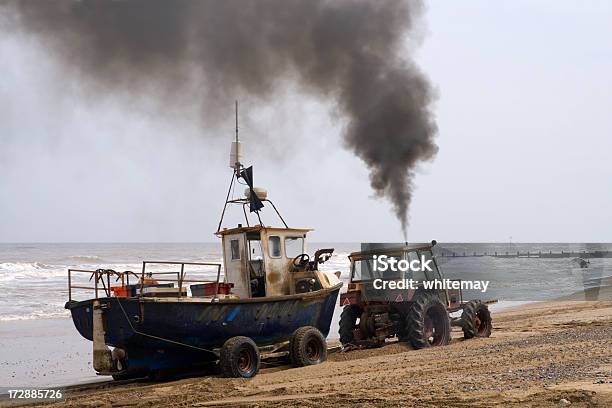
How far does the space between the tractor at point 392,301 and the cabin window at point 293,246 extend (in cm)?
105

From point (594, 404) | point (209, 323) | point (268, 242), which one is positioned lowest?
point (594, 404)

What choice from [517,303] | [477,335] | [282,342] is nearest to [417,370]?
[282,342]

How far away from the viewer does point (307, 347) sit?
12.6 meters

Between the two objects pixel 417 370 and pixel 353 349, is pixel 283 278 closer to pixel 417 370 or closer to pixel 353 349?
pixel 353 349

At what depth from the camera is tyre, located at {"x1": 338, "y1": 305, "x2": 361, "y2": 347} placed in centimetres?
1444

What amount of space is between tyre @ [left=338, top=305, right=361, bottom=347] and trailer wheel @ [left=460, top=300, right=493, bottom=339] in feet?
7.36

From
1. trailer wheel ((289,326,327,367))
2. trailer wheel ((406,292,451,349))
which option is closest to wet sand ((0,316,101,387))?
trailer wheel ((289,326,327,367))

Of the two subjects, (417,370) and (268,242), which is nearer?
(417,370)

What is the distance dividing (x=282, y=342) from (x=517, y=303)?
18374mm

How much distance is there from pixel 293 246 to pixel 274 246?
0.54 meters

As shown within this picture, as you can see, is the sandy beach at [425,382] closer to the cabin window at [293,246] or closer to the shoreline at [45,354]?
the shoreline at [45,354]

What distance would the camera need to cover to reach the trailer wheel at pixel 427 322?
13375 mm

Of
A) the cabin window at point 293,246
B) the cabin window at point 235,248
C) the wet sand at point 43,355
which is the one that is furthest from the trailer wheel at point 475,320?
the wet sand at point 43,355

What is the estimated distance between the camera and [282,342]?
12.7 metres
